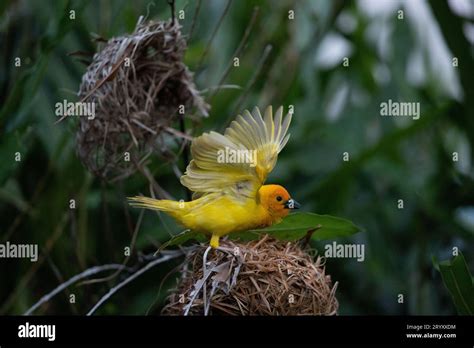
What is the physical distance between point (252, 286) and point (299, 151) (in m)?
1.61

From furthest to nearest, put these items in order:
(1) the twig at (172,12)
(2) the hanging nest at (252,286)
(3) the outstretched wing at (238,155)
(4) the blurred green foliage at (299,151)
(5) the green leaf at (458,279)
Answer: (4) the blurred green foliage at (299,151) → (1) the twig at (172,12) → (5) the green leaf at (458,279) → (3) the outstretched wing at (238,155) → (2) the hanging nest at (252,286)

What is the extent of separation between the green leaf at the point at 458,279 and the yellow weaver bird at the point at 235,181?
1.38 feet

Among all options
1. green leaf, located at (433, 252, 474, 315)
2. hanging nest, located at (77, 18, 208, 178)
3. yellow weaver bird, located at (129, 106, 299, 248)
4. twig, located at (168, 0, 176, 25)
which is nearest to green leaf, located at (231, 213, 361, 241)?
yellow weaver bird, located at (129, 106, 299, 248)

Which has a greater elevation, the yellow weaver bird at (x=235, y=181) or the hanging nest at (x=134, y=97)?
the hanging nest at (x=134, y=97)

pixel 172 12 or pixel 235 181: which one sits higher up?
pixel 172 12

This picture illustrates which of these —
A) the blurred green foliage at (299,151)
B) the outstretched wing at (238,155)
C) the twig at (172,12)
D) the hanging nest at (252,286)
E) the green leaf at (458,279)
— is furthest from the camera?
the blurred green foliage at (299,151)

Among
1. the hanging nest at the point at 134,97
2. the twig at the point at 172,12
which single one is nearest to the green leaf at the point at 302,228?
the hanging nest at the point at 134,97

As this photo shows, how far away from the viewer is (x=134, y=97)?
2.32 meters

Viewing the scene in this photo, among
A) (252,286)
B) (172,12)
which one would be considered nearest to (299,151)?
(172,12)

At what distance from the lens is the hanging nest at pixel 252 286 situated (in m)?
1.96

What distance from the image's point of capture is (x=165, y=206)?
216cm

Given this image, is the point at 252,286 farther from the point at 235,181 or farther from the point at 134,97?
the point at 134,97

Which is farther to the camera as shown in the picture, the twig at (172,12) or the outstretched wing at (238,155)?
the twig at (172,12)

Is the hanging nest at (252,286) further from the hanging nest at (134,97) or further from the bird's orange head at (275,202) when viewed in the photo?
the hanging nest at (134,97)
